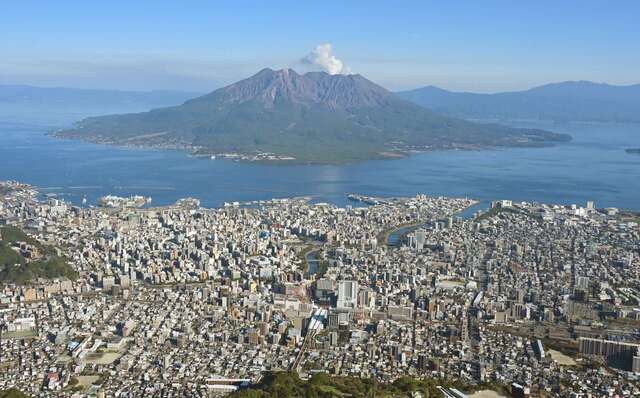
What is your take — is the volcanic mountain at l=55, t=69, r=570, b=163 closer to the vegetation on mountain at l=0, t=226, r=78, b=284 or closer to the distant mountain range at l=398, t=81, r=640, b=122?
the distant mountain range at l=398, t=81, r=640, b=122

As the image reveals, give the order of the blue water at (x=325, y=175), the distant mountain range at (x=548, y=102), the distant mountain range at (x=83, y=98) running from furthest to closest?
the distant mountain range at (x=83, y=98)
the distant mountain range at (x=548, y=102)
the blue water at (x=325, y=175)

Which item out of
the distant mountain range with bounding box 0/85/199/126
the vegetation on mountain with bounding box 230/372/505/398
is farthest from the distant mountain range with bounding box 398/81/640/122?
the vegetation on mountain with bounding box 230/372/505/398

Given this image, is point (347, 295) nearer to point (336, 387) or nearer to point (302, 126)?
point (336, 387)

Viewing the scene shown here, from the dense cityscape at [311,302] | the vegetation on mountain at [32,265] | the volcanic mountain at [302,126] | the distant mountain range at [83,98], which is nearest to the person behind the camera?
the dense cityscape at [311,302]

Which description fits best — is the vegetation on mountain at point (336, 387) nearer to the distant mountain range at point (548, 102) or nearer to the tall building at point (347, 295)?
the tall building at point (347, 295)

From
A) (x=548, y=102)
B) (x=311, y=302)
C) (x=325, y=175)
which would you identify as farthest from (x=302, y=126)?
(x=548, y=102)

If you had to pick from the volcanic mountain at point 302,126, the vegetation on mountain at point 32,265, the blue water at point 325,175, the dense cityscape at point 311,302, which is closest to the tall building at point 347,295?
the dense cityscape at point 311,302

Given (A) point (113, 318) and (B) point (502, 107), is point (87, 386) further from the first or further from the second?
(B) point (502, 107)

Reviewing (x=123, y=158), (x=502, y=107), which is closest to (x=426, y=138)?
(x=123, y=158)
